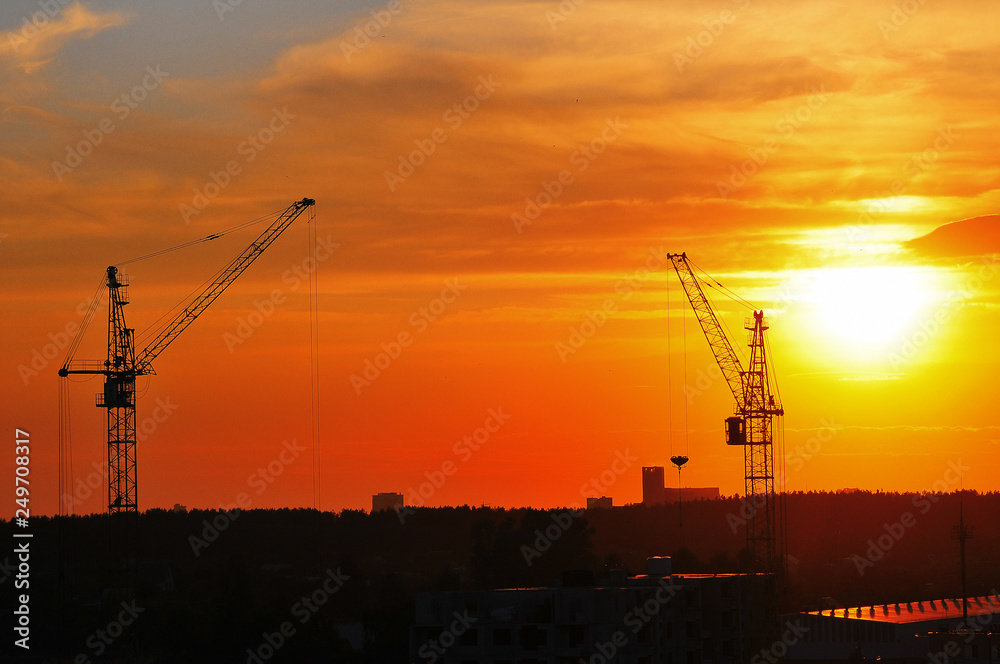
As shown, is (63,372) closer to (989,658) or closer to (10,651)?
(10,651)

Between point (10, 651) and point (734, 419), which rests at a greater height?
point (734, 419)

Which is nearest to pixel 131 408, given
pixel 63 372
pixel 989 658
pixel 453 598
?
pixel 63 372

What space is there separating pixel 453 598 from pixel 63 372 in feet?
247

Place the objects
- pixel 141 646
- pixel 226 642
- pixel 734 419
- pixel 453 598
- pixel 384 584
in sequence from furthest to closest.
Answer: pixel 384 584 → pixel 734 419 → pixel 141 646 → pixel 226 642 → pixel 453 598

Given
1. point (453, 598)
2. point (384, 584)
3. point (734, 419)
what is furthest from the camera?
point (384, 584)

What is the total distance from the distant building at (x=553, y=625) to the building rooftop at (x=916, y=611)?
65.9 metres

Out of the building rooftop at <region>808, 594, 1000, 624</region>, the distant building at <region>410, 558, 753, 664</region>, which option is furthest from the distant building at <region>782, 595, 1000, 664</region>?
the distant building at <region>410, 558, 753, 664</region>

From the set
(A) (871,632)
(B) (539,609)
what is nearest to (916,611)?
(A) (871,632)

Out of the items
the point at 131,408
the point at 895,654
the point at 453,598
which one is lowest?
the point at 895,654

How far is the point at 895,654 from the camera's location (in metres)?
146

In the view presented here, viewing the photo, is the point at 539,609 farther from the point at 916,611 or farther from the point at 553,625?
the point at 916,611

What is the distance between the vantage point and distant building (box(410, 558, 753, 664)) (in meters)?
88.5

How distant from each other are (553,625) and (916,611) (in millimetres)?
88128

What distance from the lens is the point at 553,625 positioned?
8862 cm
